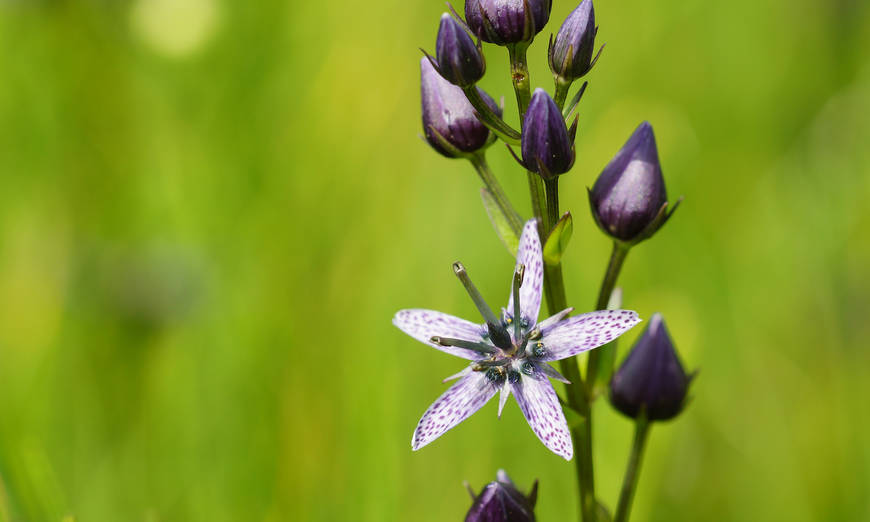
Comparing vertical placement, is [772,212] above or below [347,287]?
above

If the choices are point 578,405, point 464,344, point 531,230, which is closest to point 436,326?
point 464,344

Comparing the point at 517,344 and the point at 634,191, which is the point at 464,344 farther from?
the point at 634,191

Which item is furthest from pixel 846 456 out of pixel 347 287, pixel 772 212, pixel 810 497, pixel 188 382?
pixel 188 382

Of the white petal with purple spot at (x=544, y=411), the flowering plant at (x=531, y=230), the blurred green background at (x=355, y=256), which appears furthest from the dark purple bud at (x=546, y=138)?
the blurred green background at (x=355, y=256)

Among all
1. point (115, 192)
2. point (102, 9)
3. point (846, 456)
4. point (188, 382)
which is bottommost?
point (188, 382)

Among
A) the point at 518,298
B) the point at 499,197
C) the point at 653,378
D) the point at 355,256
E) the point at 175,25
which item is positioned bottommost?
the point at 653,378

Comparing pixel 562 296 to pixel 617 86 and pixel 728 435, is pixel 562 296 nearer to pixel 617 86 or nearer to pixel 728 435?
pixel 728 435

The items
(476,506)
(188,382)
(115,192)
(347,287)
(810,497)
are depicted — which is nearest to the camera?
(476,506)
